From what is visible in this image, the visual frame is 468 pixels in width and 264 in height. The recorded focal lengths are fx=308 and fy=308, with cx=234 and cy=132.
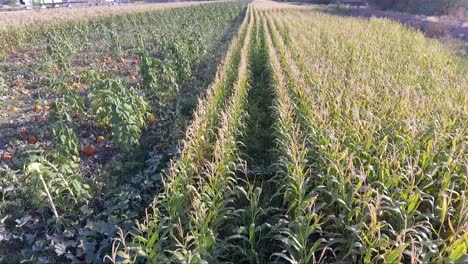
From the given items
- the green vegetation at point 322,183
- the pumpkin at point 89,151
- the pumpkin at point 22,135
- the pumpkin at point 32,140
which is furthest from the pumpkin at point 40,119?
the green vegetation at point 322,183

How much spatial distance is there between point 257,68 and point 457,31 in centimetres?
1365

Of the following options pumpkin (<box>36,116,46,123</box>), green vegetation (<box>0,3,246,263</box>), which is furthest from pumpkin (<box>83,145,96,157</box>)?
pumpkin (<box>36,116,46,123</box>)

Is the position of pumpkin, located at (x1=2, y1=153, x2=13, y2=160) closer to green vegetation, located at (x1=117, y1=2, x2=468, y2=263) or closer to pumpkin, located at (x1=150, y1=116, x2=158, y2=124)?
pumpkin, located at (x1=150, y1=116, x2=158, y2=124)

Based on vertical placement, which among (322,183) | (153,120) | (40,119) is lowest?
(153,120)

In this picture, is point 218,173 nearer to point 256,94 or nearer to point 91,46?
point 256,94

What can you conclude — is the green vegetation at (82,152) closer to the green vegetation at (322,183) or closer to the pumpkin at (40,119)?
the pumpkin at (40,119)

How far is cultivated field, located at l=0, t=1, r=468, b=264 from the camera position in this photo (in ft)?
9.23

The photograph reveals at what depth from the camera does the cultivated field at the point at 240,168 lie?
2.81 metres

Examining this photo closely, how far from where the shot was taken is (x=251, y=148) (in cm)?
507

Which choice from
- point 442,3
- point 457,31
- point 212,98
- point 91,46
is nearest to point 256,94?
point 212,98

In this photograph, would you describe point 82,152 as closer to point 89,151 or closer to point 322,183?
point 89,151

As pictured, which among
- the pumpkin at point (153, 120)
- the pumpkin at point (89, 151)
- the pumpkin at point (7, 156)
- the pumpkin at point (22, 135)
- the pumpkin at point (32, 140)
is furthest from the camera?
the pumpkin at point (153, 120)

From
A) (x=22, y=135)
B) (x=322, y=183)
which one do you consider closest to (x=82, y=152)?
(x=22, y=135)

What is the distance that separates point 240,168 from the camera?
4.40 m
